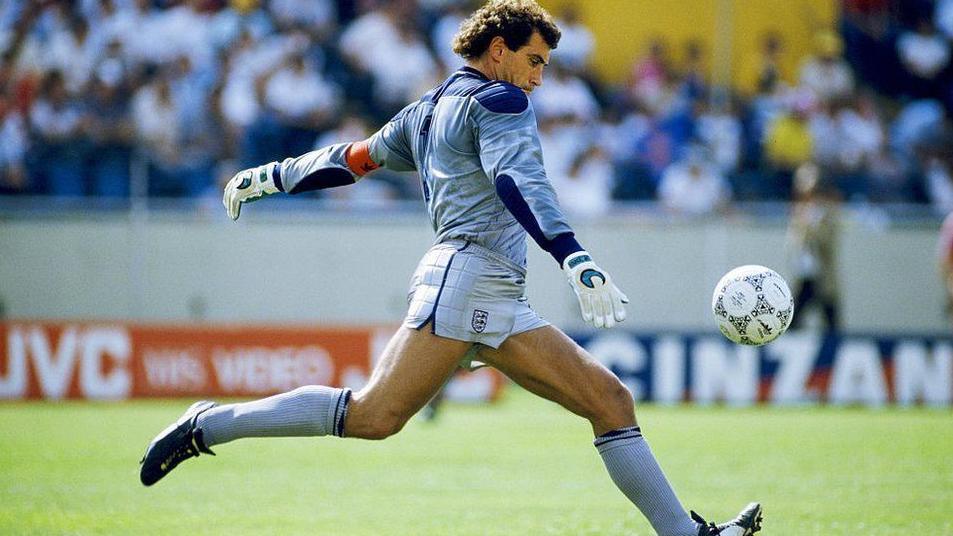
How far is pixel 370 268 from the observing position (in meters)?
18.1

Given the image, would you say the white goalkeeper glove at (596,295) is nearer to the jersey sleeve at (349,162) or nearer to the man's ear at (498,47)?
the man's ear at (498,47)

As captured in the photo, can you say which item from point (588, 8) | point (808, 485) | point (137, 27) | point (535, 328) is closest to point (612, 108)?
point (588, 8)

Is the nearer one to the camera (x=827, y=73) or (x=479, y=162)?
(x=479, y=162)

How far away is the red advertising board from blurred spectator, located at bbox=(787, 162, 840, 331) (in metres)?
5.29

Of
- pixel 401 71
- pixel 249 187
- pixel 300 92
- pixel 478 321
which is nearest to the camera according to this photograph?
pixel 478 321

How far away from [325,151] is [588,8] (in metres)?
15.5

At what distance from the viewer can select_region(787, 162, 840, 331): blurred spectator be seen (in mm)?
17391

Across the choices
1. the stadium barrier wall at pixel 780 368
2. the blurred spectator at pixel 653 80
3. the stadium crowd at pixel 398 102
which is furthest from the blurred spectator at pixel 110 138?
the blurred spectator at pixel 653 80

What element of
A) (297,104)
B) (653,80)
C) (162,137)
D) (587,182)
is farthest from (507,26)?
(653,80)

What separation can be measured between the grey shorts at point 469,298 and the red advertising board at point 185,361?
34.8ft

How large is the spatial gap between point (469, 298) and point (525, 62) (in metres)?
1.11

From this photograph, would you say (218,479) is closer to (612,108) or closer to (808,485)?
(808,485)

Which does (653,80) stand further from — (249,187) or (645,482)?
Answer: (645,482)

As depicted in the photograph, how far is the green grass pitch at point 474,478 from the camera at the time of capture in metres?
7.75
